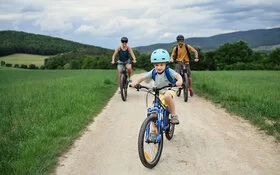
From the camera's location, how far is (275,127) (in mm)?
6703

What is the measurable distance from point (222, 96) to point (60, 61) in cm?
7522

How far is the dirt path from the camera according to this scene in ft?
15.1

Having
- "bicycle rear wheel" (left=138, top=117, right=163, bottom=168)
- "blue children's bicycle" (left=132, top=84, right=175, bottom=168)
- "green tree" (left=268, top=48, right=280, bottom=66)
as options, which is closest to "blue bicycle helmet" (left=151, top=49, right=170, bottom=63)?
"blue children's bicycle" (left=132, top=84, right=175, bottom=168)

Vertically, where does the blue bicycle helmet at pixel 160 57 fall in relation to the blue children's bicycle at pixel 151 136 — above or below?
above

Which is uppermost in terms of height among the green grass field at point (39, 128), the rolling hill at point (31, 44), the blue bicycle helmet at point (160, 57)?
the rolling hill at point (31, 44)

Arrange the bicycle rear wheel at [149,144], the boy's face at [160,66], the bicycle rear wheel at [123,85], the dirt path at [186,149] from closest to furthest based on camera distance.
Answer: the bicycle rear wheel at [149,144] < the dirt path at [186,149] < the boy's face at [160,66] < the bicycle rear wheel at [123,85]

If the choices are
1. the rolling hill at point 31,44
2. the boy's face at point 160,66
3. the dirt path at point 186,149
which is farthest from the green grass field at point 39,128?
→ the rolling hill at point 31,44

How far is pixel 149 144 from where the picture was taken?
4.75 meters

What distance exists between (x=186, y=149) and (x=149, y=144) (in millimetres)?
1097

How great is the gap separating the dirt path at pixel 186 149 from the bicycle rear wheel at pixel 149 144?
5.5 inches

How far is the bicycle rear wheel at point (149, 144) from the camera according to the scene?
4.40 metres

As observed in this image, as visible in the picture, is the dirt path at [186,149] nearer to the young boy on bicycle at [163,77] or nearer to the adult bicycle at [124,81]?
the young boy on bicycle at [163,77]

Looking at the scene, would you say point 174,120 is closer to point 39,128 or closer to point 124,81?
point 39,128

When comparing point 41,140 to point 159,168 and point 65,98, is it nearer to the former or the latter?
point 159,168
